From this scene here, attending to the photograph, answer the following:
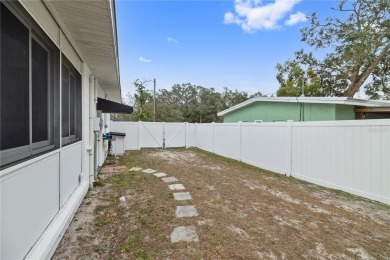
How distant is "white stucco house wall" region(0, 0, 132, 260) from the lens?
5.64 feet

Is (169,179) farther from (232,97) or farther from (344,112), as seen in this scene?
(232,97)

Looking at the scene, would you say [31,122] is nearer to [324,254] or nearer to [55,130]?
[55,130]

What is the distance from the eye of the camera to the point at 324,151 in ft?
17.6

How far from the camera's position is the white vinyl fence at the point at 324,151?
4250 millimetres

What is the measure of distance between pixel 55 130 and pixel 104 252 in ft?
5.50

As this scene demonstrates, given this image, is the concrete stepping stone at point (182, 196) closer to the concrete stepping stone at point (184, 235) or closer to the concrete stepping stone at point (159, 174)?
the concrete stepping stone at point (184, 235)

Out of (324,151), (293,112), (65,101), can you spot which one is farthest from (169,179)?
(293,112)

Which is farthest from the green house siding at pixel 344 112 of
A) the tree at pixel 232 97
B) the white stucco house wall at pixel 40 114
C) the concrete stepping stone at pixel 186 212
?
the tree at pixel 232 97

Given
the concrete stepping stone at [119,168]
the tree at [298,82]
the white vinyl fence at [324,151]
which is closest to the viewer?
the white vinyl fence at [324,151]

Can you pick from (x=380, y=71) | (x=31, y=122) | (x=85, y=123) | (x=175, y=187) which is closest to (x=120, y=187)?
(x=175, y=187)

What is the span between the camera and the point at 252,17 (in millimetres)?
12500

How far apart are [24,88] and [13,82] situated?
21 cm

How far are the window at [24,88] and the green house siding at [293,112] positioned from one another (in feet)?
30.7

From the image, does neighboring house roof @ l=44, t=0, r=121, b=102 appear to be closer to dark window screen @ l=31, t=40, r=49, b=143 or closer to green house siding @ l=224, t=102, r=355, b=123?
dark window screen @ l=31, t=40, r=49, b=143
